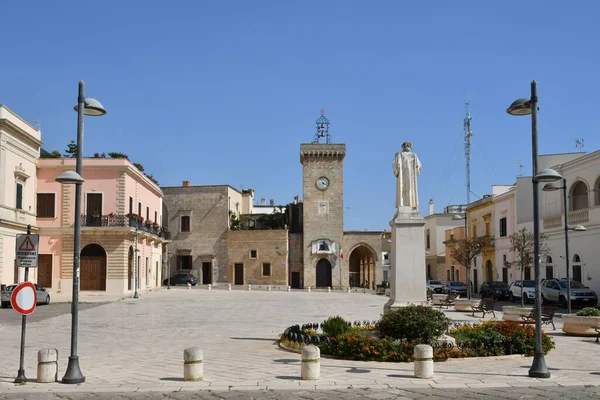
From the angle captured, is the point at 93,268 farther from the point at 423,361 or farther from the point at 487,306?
the point at 423,361

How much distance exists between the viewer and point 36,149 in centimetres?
4031

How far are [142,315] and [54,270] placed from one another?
17.3 meters

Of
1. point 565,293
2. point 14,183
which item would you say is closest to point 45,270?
point 14,183

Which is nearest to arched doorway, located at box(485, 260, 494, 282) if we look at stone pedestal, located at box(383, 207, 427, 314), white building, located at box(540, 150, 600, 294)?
white building, located at box(540, 150, 600, 294)

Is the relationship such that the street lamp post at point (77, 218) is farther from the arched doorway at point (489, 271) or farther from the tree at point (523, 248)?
the arched doorway at point (489, 271)

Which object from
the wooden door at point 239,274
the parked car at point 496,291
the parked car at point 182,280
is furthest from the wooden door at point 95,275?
the wooden door at point 239,274

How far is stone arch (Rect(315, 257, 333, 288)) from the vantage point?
60.8m

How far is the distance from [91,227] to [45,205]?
319cm

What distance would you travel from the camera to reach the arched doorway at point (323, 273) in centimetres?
6075

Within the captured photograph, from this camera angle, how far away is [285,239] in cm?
6172

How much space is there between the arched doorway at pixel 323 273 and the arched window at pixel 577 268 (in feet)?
94.8

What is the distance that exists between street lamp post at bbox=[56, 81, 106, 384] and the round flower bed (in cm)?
490

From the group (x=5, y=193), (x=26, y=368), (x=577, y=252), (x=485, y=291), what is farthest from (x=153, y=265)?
(x=26, y=368)

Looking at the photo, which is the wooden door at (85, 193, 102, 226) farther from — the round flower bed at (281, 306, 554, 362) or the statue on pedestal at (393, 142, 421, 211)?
the round flower bed at (281, 306, 554, 362)
